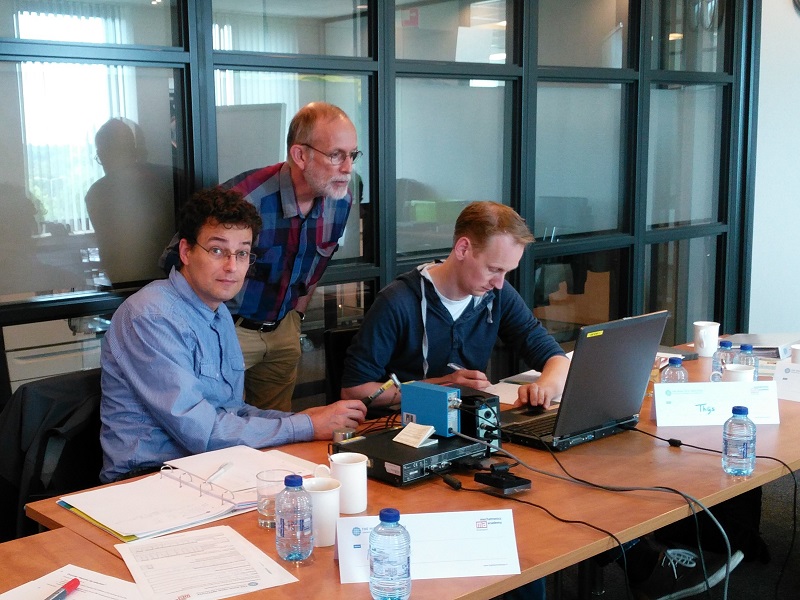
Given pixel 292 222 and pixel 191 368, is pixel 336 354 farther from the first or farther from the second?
pixel 191 368

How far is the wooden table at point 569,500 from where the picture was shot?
158 cm

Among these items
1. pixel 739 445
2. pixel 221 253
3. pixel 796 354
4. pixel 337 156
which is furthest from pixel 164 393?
pixel 796 354

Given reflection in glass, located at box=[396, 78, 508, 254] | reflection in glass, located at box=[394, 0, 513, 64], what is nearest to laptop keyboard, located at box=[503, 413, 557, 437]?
reflection in glass, located at box=[396, 78, 508, 254]

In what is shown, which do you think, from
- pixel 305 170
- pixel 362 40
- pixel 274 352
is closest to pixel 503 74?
pixel 362 40

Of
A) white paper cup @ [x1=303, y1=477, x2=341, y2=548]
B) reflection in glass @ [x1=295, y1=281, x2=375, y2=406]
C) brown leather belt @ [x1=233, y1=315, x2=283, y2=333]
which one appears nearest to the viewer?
white paper cup @ [x1=303, y1=477, x2=341, y2=548]

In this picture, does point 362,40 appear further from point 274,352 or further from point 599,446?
point 599,446

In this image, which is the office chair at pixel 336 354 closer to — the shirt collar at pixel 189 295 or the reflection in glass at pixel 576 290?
the shirt collar at pixel 189 295

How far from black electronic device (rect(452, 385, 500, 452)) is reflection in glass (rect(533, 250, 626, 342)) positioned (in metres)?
2.36

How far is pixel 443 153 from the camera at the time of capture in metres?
4.05

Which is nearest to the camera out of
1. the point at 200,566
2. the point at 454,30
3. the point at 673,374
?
the point at 200,566

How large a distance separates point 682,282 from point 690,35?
1.37 meters

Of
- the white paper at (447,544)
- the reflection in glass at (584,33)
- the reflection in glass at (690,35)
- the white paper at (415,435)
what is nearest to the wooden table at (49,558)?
the white paper at (447,544)

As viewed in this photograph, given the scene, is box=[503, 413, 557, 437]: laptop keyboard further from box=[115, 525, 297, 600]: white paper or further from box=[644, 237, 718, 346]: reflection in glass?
box=[644, 237, 718, 346]: reflection in glass

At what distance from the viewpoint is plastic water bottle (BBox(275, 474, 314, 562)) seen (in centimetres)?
163
